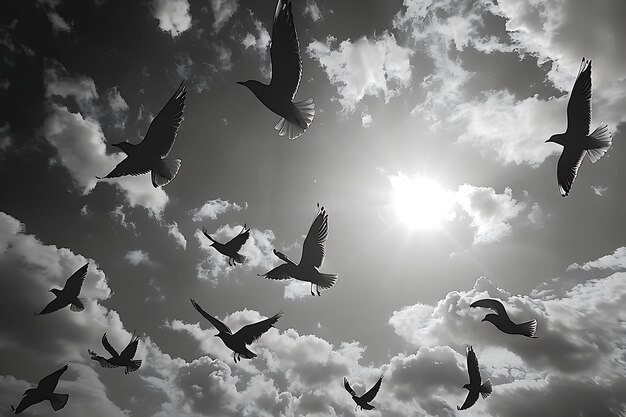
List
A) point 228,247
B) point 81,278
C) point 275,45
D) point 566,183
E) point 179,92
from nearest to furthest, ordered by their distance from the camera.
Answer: point 275,45, point 179,92, point 566,183, point 228,247, point 81,278

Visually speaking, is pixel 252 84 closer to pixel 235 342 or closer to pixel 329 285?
pixel 329 285

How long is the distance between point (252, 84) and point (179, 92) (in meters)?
2.26

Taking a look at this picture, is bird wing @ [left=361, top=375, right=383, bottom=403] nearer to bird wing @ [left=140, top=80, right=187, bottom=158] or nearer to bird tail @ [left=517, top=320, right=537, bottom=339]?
bird tail @ [left=517, top=320, right=537, bottom=339]

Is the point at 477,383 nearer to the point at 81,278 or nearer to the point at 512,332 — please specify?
the point at 512,332

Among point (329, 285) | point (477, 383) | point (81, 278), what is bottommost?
point (477, 383)

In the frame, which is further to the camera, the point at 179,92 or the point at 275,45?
the point at 179,92

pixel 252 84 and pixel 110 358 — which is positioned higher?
pixel 252 84

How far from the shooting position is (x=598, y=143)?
10039mm

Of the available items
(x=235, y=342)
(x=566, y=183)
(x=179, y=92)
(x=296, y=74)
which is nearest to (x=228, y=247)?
(x=235, y=342)

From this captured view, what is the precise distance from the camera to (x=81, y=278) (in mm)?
14523

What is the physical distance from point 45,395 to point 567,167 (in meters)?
18.4

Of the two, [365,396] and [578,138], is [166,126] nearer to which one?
[578,138]

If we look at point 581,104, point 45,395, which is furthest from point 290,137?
point 45,395

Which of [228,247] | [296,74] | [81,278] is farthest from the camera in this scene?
[81,278]
